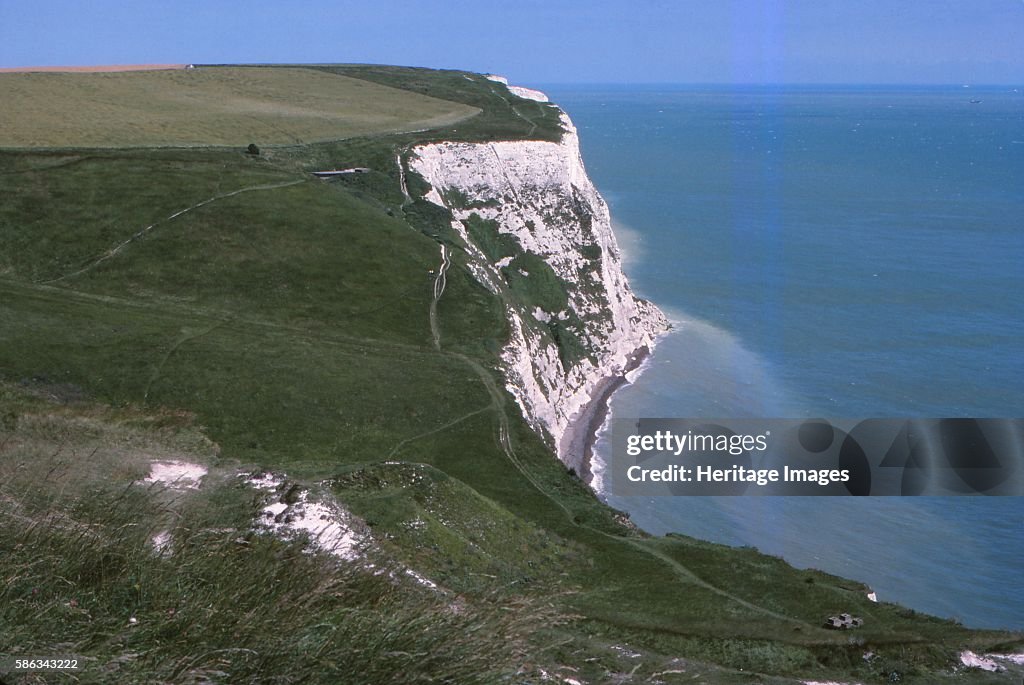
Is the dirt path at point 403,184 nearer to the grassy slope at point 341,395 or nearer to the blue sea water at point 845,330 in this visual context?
the grassy slope at point 341,395

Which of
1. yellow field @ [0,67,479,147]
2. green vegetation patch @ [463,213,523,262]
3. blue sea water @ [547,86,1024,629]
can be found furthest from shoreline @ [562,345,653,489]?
yellow field @ [0,67,479,147]

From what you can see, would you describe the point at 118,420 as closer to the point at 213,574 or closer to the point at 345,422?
the point at 345,422

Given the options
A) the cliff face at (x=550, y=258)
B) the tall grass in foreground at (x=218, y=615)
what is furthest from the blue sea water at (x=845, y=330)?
the tall grass in foreground at (x=218, y=615)

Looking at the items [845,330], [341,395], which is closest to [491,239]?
[845,330]

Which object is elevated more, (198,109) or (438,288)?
(198,109)

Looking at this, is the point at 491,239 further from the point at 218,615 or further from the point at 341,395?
the point at 218,615

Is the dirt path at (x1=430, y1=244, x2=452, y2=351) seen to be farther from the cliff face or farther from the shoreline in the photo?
the shoreline

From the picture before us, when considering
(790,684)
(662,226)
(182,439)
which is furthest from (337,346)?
(662,226)
